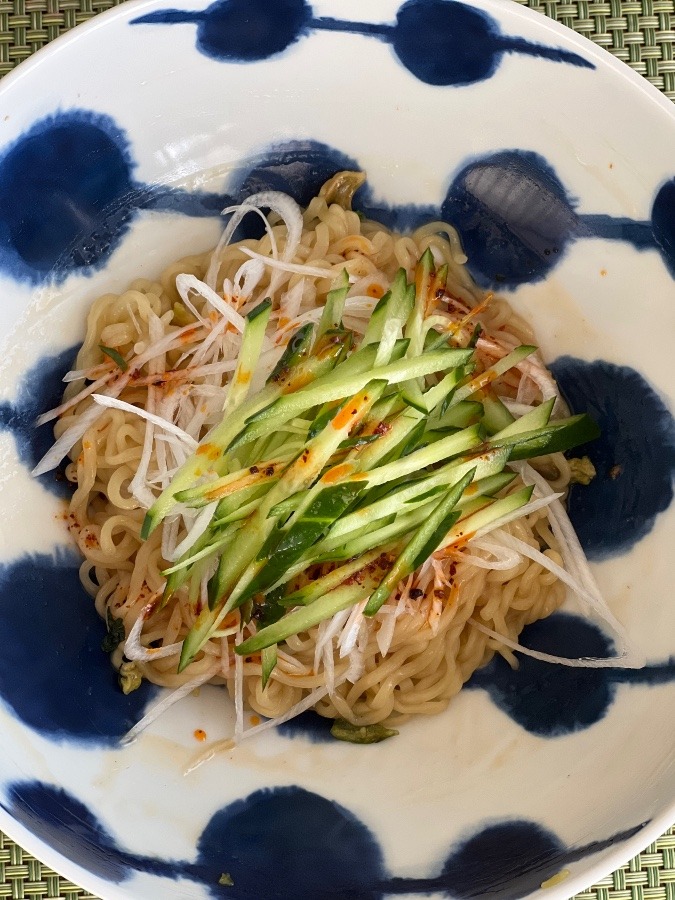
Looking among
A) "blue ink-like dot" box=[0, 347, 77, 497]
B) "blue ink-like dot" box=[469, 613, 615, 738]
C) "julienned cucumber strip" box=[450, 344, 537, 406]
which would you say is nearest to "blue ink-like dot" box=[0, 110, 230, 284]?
"blue ink-like dot" box=[0, 347, 77, 497]

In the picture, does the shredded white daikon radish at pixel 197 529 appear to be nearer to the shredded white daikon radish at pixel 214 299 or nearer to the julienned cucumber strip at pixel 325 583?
the julienned cucumber strip at pixel 325 583

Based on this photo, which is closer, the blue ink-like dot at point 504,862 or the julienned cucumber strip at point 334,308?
the blue ink-like dot at point 504,862

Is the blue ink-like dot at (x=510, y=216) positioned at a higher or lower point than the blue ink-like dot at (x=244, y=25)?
lower

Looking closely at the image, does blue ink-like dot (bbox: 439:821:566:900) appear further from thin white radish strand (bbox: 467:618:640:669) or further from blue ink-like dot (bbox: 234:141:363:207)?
blue ink-like dot (bbox: 234:141:363:207)

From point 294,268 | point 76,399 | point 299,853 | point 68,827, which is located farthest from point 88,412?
point 299,853

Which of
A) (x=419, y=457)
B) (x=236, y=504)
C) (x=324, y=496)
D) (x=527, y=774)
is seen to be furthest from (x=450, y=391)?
(x=527, y=774)

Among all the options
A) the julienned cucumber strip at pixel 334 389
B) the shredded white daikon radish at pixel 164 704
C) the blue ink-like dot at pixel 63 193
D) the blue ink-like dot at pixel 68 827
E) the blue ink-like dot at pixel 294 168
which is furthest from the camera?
the blue ink-like dot at pixel 294 168

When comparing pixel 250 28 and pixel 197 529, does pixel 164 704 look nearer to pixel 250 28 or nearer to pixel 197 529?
pixel 197 529

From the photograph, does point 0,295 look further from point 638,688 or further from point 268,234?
point 638,688

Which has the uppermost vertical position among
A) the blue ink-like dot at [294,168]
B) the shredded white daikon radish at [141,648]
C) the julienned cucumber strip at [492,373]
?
the blue ink-like dot at [294,168]

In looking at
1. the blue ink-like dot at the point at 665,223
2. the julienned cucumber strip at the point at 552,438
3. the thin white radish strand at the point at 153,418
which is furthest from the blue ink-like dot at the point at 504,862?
the blue ink-like dot at the point at 665,223
